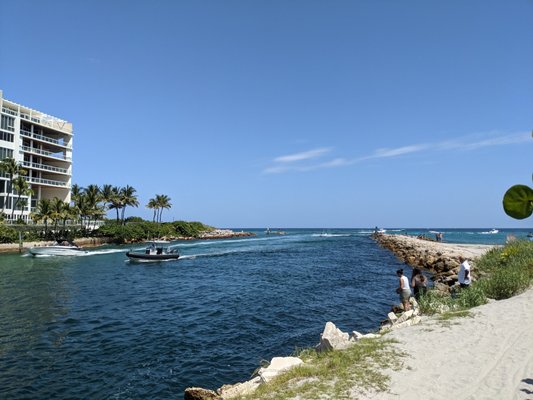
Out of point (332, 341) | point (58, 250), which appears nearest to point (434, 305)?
point (332, 341)

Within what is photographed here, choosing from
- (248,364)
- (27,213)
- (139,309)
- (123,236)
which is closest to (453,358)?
(248,364)

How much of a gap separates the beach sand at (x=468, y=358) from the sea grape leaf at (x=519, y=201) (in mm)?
4360

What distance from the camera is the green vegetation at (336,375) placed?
22.1 feet

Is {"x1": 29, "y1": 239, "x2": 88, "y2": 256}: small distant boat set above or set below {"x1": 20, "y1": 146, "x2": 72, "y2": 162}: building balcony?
below

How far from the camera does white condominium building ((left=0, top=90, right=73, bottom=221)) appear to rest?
61031mm

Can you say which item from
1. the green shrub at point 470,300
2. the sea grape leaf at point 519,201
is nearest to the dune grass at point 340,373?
the green shrub at point 470,300

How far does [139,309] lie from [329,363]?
14670 millimetres

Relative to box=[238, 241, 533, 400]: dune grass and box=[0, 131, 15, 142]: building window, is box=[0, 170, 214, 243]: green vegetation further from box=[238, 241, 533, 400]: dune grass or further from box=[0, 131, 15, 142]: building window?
box=[238, 241, 533, 400]: dune grass

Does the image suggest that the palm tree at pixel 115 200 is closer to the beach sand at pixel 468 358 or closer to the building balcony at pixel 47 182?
the building balcony at pixel 47 182

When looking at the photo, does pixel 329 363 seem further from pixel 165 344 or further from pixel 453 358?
pixel 165 344

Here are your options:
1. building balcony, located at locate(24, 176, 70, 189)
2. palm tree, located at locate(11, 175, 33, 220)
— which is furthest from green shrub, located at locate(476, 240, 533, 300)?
building balcony, located at locate(24, 176, 70, 189)

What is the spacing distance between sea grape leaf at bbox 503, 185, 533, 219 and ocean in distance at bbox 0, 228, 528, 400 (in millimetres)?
9429

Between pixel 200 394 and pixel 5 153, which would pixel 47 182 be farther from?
pixel 200 394

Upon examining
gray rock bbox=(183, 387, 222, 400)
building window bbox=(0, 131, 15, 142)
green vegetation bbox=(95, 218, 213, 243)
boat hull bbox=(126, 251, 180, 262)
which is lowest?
gray rock bbox=(183, 387, 222, 400)
